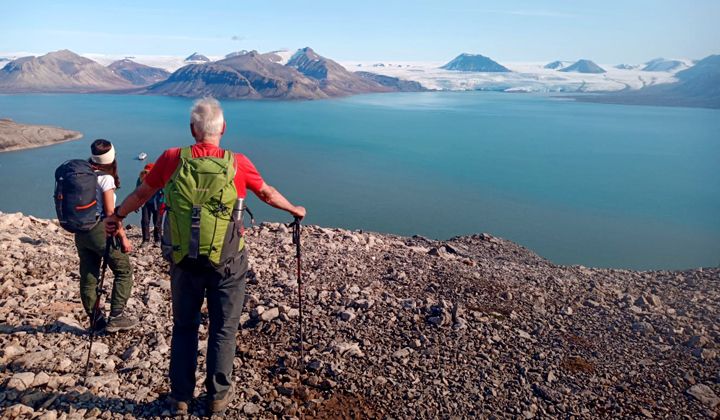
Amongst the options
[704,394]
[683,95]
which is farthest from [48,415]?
[683,95]

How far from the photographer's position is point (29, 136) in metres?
47.4

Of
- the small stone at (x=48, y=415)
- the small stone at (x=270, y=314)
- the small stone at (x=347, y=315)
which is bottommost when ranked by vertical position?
the small stone at (x=347, y=315)

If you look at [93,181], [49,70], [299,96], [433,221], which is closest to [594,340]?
[93,181]

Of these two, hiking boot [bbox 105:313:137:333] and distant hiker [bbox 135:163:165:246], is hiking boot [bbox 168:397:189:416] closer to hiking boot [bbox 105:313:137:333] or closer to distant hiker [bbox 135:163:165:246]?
hiking boot [bbox 105:313:137:333]

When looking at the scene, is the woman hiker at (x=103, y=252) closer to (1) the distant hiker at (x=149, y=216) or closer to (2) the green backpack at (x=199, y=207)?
(2) the green backpack at (x=199, y=207)

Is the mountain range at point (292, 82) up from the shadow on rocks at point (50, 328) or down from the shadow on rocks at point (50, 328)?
up

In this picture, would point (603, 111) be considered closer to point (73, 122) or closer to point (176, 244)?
point (73, 122)

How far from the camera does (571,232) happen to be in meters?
22.2

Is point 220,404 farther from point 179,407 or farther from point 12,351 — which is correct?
point 12,351

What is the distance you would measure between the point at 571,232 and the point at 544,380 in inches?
785

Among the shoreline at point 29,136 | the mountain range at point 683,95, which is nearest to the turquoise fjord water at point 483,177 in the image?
the shoreline at point 29,136

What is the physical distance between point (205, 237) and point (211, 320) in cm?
53

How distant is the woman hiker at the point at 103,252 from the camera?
3393 mm

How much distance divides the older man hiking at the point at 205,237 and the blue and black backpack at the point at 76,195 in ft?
1.99
